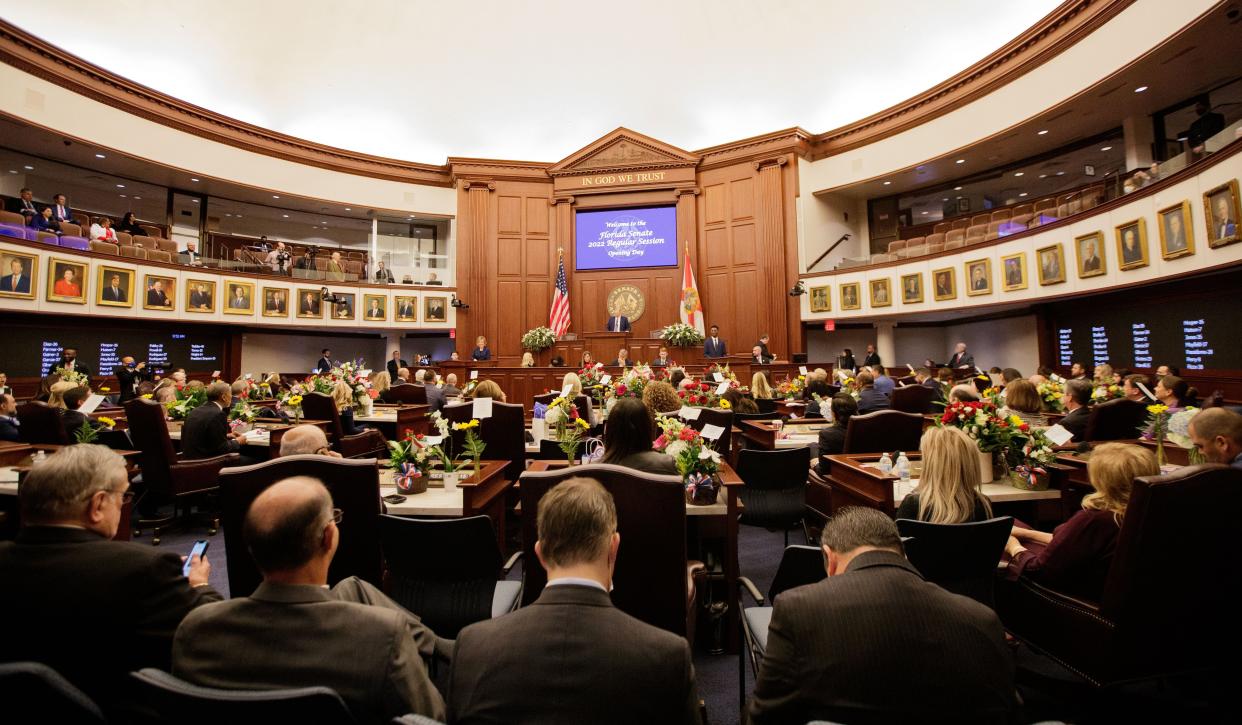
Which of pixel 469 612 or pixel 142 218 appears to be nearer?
pixel 469 612

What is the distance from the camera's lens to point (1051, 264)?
8891 millimetres

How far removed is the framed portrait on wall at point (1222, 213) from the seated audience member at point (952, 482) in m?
6.06

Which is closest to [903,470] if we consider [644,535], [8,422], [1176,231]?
[644,535]

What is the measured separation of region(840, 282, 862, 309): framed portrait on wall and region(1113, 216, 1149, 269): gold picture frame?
4.85 metres

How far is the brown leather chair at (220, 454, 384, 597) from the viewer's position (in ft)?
7.07

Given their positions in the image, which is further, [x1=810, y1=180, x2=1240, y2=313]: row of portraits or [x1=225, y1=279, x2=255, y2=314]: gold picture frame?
[x1=225, y1=279, x2=255, y2=314]: gold picture frame

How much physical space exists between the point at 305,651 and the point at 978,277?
12.1 m

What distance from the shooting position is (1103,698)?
7.39ft

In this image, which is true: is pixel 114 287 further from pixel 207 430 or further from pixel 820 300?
pixel 820 300

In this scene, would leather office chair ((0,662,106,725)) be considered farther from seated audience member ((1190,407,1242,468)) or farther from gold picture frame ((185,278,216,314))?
gold picture frame ((185,278,216,314))

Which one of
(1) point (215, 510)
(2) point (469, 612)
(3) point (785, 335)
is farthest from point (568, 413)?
(3) point (785, 335)

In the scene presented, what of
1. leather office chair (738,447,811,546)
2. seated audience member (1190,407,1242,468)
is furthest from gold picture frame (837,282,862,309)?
seated audience member (1190,407,1242,468)

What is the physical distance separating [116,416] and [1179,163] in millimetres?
13582

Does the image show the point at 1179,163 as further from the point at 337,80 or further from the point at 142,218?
the point at 142,218
